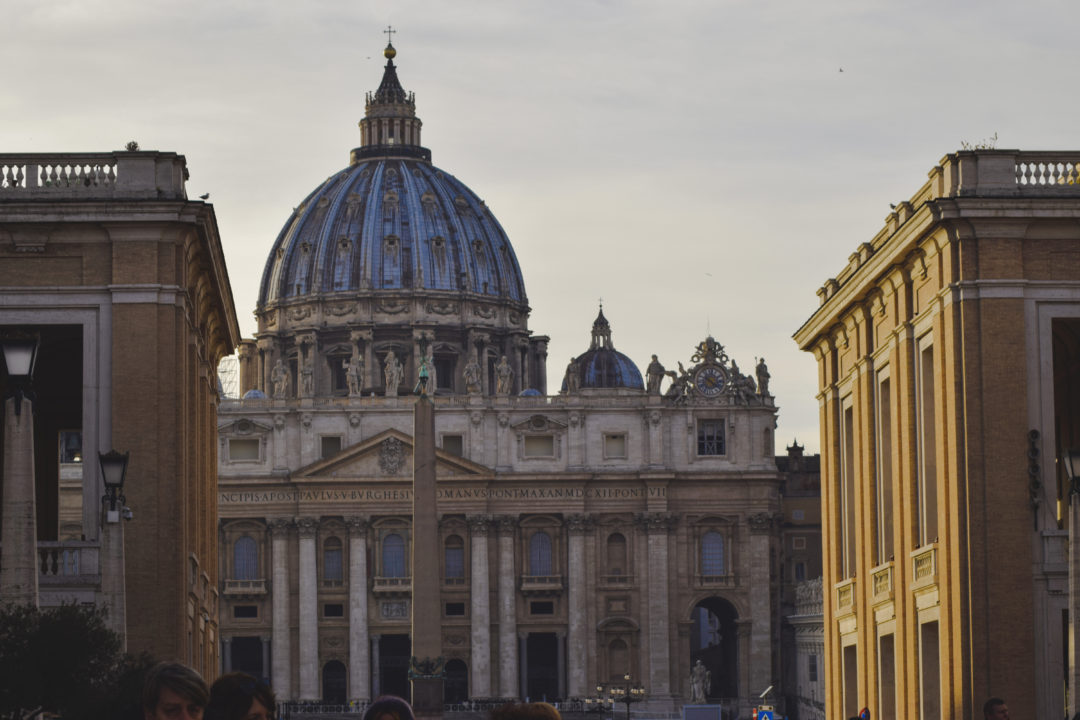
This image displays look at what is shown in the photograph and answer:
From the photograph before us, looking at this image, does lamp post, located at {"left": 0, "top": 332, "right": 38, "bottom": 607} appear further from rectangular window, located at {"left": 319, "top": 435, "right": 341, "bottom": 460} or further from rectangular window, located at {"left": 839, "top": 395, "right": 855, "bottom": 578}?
rectangular window, located at {"left": 319, "top": 435, "right": 341, "bottom": 460}

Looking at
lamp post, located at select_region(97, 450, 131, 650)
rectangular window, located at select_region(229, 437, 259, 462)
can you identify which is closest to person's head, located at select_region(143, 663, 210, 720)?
lamp post, located at select_region(97, 450, 131, 650)

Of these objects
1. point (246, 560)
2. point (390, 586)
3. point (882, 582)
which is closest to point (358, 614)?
point (390, 586)

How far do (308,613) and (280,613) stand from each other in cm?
145

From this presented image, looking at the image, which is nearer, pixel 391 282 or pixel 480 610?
pixel 480 610

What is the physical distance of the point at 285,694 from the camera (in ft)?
394

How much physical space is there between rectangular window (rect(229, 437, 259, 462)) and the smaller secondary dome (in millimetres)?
23326

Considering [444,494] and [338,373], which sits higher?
[338,373]

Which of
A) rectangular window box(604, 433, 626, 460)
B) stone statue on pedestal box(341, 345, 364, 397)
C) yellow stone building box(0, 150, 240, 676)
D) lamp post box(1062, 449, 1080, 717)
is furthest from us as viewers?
stone statue on pedestal box(341, 345, 364, 397)

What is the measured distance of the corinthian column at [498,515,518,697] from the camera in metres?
121

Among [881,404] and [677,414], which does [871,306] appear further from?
[677,414]

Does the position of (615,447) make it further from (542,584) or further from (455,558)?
(455,558)

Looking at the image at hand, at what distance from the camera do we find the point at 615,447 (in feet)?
408

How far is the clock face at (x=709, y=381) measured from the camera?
125 m

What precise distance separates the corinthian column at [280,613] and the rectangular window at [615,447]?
16.7 metres
